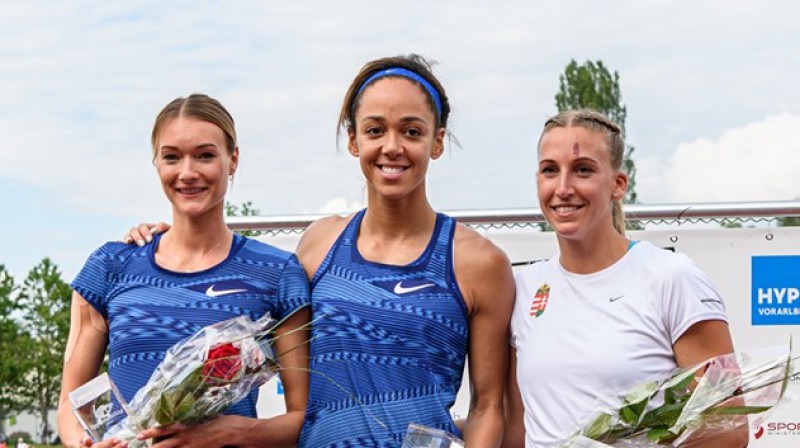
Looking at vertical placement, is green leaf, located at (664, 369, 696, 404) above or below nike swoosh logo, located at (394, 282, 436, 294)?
below

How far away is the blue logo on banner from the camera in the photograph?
18.3ft

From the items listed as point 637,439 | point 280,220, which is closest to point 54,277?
point 280,220

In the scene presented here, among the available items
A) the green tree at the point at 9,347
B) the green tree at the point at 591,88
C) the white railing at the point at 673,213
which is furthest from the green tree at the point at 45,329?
the white railing at the point at 673,213

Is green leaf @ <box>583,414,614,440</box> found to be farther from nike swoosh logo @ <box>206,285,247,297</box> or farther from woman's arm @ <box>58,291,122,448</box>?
woman's arm @ <box>58,291,122,448</box>

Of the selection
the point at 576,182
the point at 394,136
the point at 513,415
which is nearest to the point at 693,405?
the point at 576,182

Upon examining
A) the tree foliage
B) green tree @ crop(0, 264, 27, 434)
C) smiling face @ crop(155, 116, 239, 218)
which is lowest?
green tree @ crop(0, 264, 27, 434)

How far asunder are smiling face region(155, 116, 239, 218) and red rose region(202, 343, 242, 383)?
0.65 metres

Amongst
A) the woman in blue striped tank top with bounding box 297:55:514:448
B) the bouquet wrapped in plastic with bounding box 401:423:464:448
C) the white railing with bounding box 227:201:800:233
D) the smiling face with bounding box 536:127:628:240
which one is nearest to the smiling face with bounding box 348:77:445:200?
the woman in blue striped tank top with bounding box 297:55:514:448

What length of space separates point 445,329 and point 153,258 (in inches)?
39.5

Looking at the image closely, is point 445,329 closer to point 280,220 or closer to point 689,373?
point 689,373

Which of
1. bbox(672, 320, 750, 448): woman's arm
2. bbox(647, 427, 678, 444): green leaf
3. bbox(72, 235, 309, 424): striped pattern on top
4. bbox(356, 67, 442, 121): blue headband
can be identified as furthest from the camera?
bbox(356, 67, 442, 121): blue headband

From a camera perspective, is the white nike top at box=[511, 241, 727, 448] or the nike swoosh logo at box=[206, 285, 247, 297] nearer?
the white nike top at box=[511, 241, 727, 448]

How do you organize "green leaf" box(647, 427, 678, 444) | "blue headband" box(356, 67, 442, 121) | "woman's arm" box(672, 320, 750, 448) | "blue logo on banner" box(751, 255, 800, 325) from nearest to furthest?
1. "green leaf" box(647, 427, 678, 444)
2. "woman's arm" box(672, 320, 750, 448)
3. "blue headband" box(356, 67, 442, 121)
4. "blue logo on banner" box(751, 255, 800, 325)

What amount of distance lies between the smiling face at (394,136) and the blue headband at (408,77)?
0.03 metres
